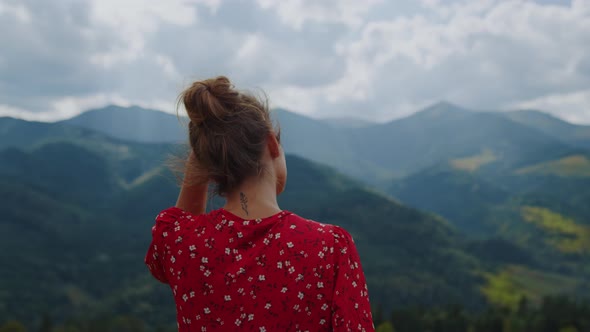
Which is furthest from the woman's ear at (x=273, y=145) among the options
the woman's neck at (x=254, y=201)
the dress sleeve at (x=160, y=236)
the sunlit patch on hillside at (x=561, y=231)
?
the sunlit patch on hillside at (x=561, y=231)

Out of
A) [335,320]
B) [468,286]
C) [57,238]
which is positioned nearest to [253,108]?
[335,320]

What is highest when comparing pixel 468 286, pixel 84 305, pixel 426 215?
pixel 426 215

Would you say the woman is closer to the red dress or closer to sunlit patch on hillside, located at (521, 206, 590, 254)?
the red dress

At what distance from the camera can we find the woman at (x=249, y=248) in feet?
6.83

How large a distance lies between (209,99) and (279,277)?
0.75m

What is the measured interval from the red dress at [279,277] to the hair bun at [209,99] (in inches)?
15.7

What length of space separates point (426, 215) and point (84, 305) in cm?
10660

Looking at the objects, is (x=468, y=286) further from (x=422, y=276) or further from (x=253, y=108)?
(x=253, y=108)

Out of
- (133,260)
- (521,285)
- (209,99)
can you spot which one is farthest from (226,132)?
(133,260)

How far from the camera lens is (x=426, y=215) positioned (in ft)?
592

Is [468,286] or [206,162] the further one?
[468,286]

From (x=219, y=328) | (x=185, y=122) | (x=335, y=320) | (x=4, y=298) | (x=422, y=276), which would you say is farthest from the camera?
(x=422, y=276)

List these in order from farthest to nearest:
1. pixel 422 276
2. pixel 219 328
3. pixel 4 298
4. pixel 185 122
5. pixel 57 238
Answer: pixel 57 238 → pixel 422 276 → pixel 4 298 → pixel 185 122 → pixel 219 328

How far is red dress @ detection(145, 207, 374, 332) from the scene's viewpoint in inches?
81.6
